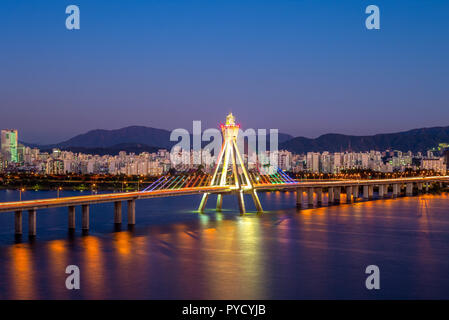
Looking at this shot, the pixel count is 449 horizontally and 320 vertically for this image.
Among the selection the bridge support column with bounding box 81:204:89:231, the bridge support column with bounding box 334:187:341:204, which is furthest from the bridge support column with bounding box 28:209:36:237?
the bridge support column with bounding box 334:187:341:204

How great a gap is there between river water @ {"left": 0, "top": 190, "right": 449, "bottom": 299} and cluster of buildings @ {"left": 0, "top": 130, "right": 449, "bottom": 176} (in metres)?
68.4

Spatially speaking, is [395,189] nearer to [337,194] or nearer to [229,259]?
[337,194]

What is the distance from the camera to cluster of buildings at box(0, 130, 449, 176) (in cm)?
10803

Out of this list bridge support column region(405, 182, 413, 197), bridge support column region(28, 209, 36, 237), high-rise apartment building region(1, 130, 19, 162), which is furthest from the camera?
high-rise apartment building region(1, 130, 19, 162)

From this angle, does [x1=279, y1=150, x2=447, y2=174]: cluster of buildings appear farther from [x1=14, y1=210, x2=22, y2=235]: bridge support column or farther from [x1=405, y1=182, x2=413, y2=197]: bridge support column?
[x1=14, y1=210, x2=22, y2=235]: bridge support column

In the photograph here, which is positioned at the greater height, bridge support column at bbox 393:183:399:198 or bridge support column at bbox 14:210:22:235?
bridge support column at bbox 14:210:22:235

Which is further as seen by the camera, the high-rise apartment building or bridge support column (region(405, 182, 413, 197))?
the high-rise apartment building

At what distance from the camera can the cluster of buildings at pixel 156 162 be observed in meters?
108

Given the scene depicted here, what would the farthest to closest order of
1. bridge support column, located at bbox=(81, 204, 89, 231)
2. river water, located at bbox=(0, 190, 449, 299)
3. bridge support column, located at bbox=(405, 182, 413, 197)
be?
bridge support column, located at bbox=(405, 182, 413, 197) < bridge support column, located at bbox=(81, 204, 89, 231) < river water, located at bbox=(0, 190, 449, 299)
